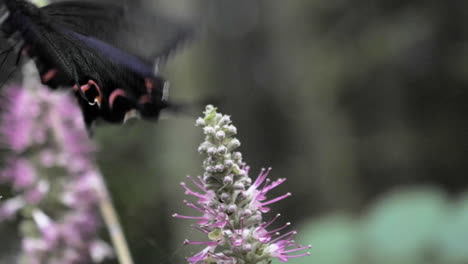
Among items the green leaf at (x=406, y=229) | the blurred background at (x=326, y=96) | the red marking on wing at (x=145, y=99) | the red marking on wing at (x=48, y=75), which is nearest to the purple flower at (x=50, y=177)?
the red marking on wing at (x=48, y=75)

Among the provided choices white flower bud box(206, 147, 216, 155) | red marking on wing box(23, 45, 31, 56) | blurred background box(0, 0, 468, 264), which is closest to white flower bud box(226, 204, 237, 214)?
white flower bud box(206, 147, 216, 155)

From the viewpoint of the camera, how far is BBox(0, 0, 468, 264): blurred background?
5.01 meters

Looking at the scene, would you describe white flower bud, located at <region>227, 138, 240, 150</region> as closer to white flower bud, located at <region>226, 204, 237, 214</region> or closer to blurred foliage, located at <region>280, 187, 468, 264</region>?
white flower bud, located at <region>226, 204, 237, 214</region>

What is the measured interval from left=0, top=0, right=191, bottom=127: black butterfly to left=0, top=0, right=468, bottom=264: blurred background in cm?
228

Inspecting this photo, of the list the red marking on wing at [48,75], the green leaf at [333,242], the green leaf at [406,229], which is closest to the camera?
the red marking on wing at [48,75]

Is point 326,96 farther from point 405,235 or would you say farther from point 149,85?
point 149,85

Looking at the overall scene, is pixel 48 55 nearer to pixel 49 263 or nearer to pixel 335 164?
pixel 49 263

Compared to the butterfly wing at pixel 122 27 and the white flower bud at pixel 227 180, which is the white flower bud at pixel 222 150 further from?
the butterfly wing at pixel 122 27

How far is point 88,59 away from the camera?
151 centimetres

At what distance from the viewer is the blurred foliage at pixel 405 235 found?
1707 mm

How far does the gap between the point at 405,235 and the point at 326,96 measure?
4466 mm

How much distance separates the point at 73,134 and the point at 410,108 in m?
4.65

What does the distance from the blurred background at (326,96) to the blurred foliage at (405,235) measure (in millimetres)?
2261

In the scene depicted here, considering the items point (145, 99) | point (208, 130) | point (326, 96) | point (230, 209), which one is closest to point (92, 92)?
point (145, 99)
